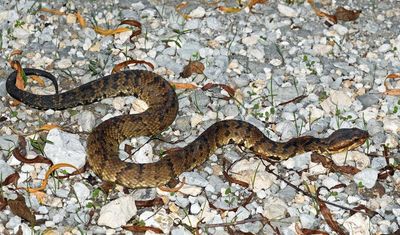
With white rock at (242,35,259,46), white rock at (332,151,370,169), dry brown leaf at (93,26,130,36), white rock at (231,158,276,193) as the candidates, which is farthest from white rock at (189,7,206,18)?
white rock at (332,151,370,169)

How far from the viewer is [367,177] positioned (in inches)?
343

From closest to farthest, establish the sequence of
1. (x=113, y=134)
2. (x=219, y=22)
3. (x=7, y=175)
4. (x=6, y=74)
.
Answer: (x=7, y=175), (x=113, y=134), (x=6, y=74), (x=219, y=22)

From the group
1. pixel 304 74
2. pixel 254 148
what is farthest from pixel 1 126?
pixel 304 74

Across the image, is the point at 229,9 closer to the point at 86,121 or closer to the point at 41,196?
the point at 86,121

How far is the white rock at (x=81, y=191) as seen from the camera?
8304 mm

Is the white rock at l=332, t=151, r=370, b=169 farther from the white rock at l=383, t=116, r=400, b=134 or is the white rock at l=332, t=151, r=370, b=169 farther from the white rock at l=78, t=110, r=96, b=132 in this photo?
the white rock at l=78, t=110, r=96, b=132

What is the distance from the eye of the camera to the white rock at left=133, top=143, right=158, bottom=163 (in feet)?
29.5

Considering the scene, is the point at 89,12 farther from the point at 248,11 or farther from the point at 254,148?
the point at 254,148

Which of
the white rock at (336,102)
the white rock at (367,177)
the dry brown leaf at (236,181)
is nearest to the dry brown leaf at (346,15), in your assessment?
the white rock at (336,102)

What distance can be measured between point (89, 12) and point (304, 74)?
136 inches

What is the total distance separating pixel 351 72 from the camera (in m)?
10.5

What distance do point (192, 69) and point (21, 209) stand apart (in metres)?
3.42

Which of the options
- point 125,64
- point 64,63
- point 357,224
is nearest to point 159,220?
point 357,224

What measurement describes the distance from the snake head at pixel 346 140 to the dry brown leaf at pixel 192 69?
2223 millimetres
